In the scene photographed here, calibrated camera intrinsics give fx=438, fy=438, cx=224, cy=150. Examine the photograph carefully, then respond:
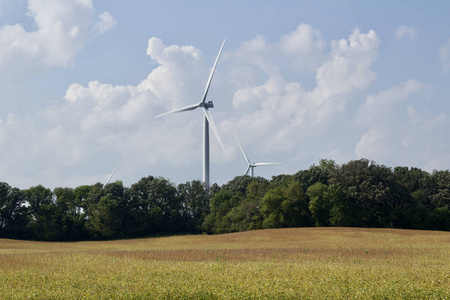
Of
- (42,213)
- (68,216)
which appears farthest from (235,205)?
(42,213)

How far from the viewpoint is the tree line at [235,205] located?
8125 cm

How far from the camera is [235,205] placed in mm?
99688

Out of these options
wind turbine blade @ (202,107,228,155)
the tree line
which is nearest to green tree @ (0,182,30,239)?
the tree line

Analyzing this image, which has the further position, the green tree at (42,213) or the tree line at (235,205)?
the green tree at (42,213)

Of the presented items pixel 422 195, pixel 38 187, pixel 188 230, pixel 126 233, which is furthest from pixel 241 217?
pixel 38 187

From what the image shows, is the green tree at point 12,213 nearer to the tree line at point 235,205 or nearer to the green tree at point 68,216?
the tree line at point 235,205

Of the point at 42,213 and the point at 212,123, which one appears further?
the point at 42,213

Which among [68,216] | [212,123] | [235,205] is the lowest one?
[68,216]

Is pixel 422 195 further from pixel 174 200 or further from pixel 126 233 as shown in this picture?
pixel 126 233

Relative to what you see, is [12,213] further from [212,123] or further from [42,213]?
→ [212,123]

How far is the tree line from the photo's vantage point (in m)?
81.2

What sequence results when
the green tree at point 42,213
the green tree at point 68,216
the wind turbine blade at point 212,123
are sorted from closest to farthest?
1. the wind turbine blade at point 212,123
2. the green tree at point 42,213
3. the green tree at point 68,216

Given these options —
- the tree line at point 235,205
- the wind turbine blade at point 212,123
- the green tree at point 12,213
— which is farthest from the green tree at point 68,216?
the wind turbine blade at point 212,123

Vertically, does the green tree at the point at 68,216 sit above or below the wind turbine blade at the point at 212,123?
below
